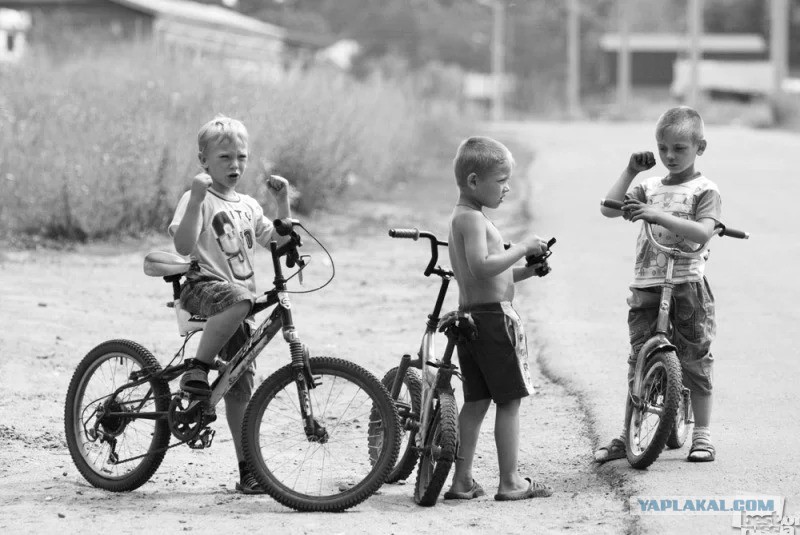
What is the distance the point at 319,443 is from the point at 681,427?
1.65 meters

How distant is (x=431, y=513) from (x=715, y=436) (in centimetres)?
172

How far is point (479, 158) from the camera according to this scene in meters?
5.47

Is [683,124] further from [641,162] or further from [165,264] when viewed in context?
[165,264]

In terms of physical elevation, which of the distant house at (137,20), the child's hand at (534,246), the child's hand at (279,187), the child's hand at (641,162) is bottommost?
the child's hand at (534,246)

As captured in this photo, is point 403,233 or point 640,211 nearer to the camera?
point 403,233

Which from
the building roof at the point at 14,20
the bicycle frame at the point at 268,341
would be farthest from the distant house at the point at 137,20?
the bicycle frame at the point at 268,341

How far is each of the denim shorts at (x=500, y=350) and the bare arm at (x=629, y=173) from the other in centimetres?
Answer: 80

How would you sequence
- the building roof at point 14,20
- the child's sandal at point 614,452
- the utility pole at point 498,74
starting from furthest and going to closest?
1. the utility pole at point 498,74
2. the building roof at point 14,20
3. the child's sandal at point 614,452

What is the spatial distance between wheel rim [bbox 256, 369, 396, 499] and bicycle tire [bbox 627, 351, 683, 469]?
3.76 feet

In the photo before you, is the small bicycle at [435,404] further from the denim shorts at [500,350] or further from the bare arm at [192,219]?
the bare arm at [192,219]

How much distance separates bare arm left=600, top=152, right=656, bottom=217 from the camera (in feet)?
19.3

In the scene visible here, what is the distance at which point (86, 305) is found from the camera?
10.3 meters

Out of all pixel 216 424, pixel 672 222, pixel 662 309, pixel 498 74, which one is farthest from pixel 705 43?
pixel 672 222

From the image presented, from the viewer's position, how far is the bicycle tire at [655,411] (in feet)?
18.9
